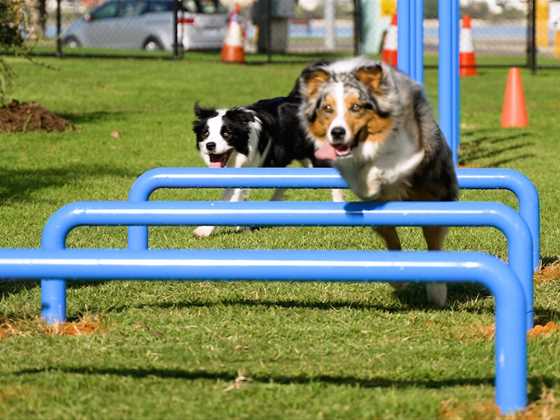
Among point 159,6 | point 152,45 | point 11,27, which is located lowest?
point 152,45

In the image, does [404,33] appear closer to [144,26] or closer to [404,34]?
[404,34]

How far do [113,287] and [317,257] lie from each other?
2.87 metres

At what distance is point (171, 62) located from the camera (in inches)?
1051

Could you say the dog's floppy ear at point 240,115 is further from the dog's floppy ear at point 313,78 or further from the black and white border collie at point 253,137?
the dog's floppy ear at point 313,78

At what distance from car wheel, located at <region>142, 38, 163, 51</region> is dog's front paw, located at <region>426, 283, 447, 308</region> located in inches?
1040

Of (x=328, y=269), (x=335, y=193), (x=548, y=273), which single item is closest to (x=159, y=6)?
(x=335, y=193)

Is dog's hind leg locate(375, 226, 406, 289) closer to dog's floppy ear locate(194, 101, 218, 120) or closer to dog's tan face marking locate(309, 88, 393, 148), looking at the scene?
dog's tan face marking locate(309, 88, 393, 148)

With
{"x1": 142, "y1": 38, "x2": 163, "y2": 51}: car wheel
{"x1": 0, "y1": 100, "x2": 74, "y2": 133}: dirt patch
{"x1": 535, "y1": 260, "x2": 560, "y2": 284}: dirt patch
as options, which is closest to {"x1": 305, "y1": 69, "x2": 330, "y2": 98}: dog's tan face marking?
{"x1": 535, "y1": 260, "x2": 560, "y2": 284}: dirt patch

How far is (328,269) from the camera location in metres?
4.72

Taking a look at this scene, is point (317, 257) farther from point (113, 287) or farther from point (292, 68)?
point (292, 68)

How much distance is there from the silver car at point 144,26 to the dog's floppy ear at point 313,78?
85.4ft

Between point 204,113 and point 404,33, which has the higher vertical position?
point 404,33


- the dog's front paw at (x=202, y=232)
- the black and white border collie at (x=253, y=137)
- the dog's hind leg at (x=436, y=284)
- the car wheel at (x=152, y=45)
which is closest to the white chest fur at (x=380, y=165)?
the dog's hind leg at (x=436, y=284)

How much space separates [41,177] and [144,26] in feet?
68.9
